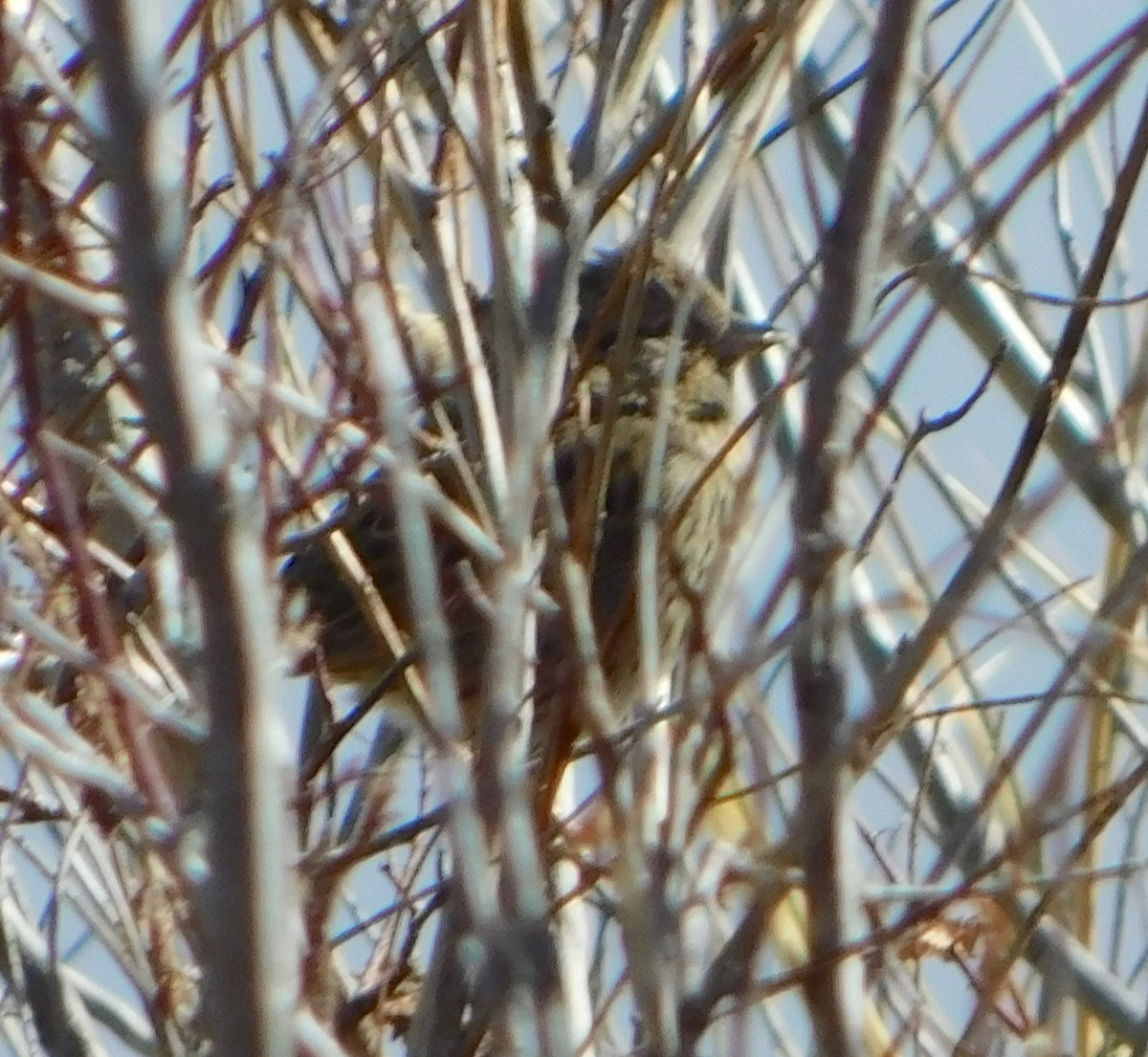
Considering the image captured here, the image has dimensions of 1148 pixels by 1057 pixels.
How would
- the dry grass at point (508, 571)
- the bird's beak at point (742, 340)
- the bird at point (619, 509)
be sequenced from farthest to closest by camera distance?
the bird's beak at point (742, 340)
the bird at point (619, 509)
the dry grass at point (508, 571)

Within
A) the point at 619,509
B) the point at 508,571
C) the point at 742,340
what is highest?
the point at 742,340

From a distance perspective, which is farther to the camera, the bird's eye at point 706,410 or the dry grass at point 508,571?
the bird's eye at point 706,410

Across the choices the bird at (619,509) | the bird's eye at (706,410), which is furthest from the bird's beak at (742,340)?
the bird's eye at (706,410)

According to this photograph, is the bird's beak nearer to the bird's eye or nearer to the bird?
the bird

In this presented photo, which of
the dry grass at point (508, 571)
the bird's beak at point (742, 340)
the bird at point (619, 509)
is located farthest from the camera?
the bird's beak at point (742, 340)

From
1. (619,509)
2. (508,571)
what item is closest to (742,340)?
(619,509)

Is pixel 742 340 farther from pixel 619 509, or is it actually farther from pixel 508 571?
pixel 508 571

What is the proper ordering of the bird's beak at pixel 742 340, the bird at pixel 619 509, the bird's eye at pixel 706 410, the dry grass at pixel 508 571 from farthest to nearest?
1. the bird's eye at pixel 706 410
2. the bird's beak at pixel 742 340
3. the bird at pixel 619 509
4. the dry grass at pixel 508 571

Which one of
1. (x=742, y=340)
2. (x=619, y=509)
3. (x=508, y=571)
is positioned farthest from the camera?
(x=619, y=509)

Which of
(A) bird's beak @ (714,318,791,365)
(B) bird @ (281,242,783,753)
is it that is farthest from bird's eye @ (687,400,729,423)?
(A) bird's beak @ (714,318,791,365)

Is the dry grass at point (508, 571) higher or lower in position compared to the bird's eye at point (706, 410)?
lower

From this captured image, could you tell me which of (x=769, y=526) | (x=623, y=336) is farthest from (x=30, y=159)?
(x=769, y=526)

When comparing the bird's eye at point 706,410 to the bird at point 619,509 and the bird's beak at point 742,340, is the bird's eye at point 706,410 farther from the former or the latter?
the bird's beak at point 742,340

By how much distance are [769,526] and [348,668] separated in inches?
108
